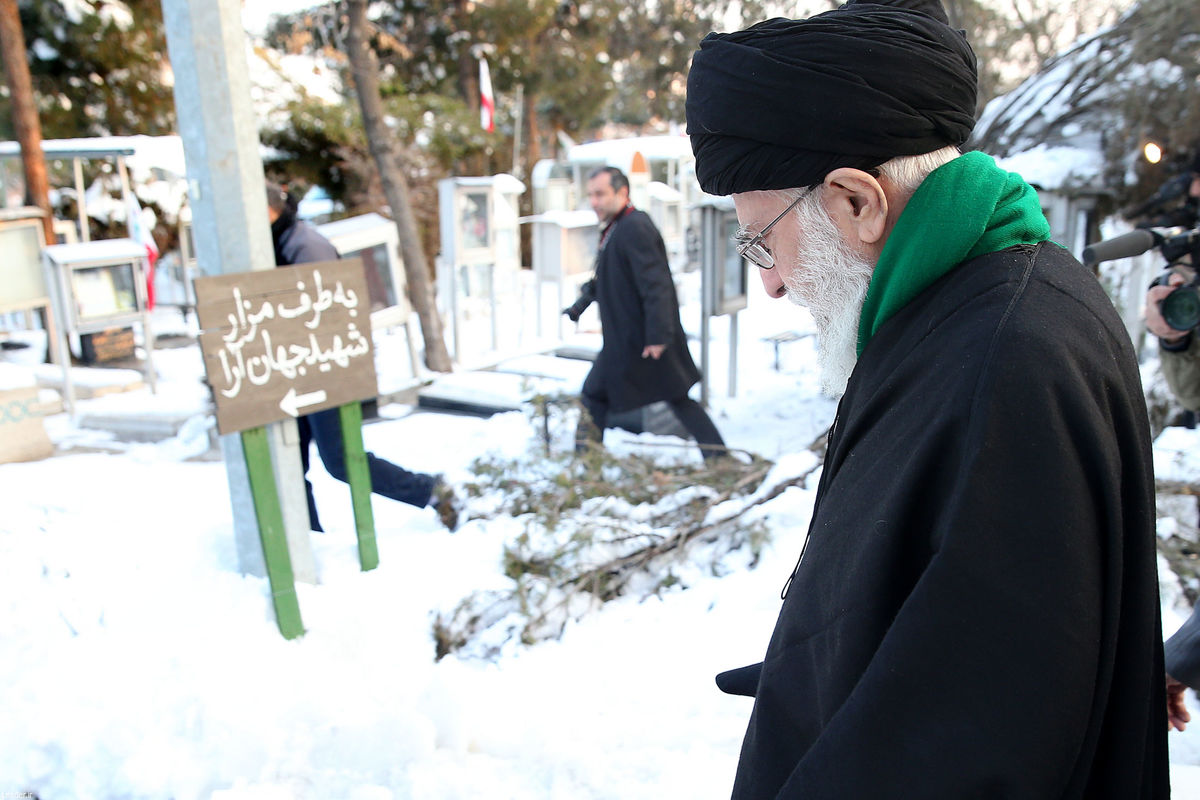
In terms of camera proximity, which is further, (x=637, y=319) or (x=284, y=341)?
(x=637, y=319)

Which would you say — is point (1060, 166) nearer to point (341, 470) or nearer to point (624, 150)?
point (341, 470)

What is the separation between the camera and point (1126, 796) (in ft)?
3.11

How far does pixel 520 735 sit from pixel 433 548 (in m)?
1.12

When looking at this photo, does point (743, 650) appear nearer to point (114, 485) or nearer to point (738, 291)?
point (114, 485)

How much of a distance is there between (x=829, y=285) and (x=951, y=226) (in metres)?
0.18

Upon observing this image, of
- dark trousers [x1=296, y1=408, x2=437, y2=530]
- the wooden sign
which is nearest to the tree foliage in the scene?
dark trousers [x1=296, y1=408, x2=437, y2=530]

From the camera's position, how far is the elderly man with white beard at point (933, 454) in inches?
32.5

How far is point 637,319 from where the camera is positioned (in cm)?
499

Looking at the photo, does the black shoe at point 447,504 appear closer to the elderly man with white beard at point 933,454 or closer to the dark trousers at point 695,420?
the dark trousers at point 695,420

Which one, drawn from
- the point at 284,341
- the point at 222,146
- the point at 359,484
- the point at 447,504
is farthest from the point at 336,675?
the point at 222,146

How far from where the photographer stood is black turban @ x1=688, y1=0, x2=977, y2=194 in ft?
3.27

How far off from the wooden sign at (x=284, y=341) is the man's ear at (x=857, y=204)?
7.11 feet

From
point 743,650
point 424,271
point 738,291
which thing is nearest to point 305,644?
point 743,650

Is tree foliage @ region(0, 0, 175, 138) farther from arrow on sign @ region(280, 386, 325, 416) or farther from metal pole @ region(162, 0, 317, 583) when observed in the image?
arrow on sign @ region(280, 386, 325, 416)
